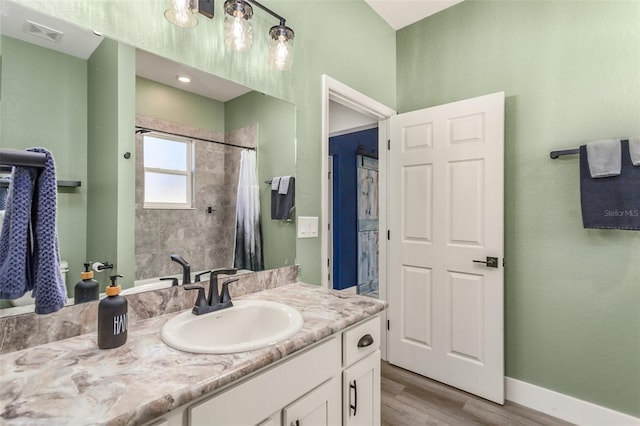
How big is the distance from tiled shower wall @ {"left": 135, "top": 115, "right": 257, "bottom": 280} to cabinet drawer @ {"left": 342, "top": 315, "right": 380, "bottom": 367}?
0.62 metres

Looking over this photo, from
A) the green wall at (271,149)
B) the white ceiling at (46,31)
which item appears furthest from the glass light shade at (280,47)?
the white ceiling at (46,31)

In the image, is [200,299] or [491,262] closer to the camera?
[200,299]

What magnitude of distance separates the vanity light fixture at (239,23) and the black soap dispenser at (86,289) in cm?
93

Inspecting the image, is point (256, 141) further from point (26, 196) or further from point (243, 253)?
point (26, 196)

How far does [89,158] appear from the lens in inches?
38.8

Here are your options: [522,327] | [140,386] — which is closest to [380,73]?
[522,327]

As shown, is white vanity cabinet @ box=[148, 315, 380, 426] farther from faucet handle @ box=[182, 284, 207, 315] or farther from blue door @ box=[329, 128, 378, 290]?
blue door @ box=[329, 128, 378, 290]

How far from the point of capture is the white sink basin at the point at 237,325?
93 centimetres

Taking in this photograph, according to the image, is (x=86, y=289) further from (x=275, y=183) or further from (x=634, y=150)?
(x=634, y=150)

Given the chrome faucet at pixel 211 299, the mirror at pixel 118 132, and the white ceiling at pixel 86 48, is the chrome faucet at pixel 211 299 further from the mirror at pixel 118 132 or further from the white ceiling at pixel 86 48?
the white ceiling at pixel 86 48

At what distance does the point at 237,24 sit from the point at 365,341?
1.41 m

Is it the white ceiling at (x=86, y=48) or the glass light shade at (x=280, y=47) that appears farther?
the glass light shade at (x=280, y=47)

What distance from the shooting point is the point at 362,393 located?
1.20 metres

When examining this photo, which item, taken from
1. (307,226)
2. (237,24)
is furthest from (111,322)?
(237,24)
